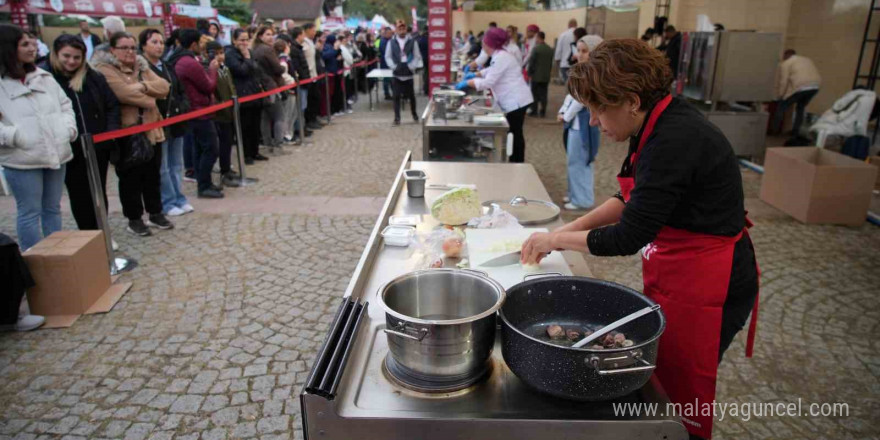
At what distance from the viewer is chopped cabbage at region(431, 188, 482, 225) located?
8.54ft

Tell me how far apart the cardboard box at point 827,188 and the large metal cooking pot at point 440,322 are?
5014 millimetres

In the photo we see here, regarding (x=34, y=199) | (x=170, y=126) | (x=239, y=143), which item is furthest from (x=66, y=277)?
(x=239, y=143)

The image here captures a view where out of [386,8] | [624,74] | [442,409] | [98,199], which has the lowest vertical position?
[98,199]

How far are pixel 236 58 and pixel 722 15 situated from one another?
8.98 metres

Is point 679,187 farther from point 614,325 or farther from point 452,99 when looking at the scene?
point 452,99

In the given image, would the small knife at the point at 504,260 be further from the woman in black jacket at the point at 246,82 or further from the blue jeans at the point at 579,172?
the woman in black jacket at the point at 246,82

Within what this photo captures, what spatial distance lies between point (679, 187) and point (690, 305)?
0.44m

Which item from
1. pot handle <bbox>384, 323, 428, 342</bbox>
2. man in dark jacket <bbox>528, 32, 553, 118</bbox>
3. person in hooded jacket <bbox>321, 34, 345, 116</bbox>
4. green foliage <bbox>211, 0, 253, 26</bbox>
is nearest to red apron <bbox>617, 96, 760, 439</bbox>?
pot handle <bbox>384, 323, 428, 342</bbox>

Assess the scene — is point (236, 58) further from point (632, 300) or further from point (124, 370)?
point (632, 300)

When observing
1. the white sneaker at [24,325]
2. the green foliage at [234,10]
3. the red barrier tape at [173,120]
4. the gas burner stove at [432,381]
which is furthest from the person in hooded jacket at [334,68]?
the green foliage at [234,10]

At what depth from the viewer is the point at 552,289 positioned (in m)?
1.69

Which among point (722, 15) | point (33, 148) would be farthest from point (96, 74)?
point (722, 15)

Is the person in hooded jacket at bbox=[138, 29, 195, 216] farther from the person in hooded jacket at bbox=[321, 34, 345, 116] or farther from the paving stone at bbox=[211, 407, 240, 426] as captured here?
the person in hooded jacket at bbox=[321, 34, 345, 116]

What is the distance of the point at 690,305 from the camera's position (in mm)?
1757
